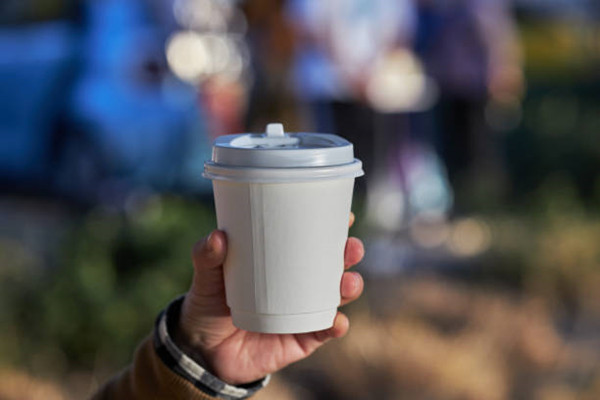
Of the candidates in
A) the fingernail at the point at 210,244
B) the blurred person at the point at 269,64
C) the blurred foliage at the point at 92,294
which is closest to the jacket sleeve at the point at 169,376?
the fingernail at the point at 210,244

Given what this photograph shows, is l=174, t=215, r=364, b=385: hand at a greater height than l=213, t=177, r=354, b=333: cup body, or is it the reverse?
l=213, t=177, r=354, b=333: cup body

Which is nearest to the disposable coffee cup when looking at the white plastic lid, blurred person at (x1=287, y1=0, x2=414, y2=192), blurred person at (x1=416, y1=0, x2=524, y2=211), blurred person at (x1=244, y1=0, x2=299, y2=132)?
the white plastic lid

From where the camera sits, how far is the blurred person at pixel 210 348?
162 centimetres

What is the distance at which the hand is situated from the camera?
1615 millimetres

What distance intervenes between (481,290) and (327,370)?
1.62m

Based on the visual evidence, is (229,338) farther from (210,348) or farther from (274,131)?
(274,131)

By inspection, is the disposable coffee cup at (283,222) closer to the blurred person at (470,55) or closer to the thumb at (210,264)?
the thumb at (210,264)

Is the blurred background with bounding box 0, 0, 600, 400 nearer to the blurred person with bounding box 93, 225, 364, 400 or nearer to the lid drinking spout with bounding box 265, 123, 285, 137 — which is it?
the blurred person with bounding box 93, 225, 364, 400

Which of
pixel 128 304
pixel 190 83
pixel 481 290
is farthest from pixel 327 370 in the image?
pixel 190 83

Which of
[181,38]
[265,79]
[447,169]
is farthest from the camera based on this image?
[447,169]

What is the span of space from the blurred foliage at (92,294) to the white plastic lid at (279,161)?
231 cm

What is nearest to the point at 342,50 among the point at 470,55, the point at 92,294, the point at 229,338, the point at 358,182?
the point at 470,55

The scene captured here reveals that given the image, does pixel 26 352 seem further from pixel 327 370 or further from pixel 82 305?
pixel 327 370

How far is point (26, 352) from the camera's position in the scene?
3578mm
